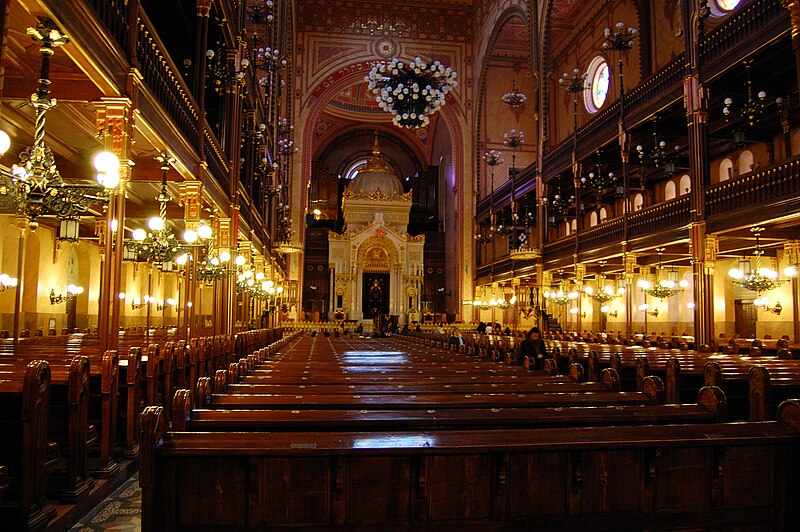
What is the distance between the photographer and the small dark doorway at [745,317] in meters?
22.1

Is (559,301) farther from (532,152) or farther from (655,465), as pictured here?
(655,465)

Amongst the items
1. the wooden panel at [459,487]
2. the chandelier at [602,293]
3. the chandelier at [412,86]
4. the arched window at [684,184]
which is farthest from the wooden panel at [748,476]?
the arched window at [684,184]

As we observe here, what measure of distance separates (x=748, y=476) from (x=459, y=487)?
1731 millimetres

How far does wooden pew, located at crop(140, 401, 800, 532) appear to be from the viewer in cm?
297

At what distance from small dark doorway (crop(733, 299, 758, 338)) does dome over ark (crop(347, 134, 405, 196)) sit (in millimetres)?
23302

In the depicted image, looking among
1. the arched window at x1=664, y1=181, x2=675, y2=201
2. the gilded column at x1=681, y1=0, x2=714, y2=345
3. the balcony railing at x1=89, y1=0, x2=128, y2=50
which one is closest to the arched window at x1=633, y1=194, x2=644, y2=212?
the arched window at x1=664, y1=181, x2=675, y2=201

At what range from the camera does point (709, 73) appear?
581 inches

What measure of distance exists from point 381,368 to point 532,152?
3169 centimetres

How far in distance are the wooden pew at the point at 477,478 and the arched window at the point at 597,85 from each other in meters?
27.8

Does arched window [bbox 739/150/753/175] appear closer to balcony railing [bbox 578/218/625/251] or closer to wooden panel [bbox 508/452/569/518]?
balcony railing [bbox 578/218/625/251]

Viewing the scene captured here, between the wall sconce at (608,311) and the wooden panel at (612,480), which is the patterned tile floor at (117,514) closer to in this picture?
the wooden panel at (612,480)

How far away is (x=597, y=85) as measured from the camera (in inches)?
1169

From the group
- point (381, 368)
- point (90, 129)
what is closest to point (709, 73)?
point (381, 368)

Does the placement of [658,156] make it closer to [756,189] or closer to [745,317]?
[756,189]
